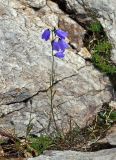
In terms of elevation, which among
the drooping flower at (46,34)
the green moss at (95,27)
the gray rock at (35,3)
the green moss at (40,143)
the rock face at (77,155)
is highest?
the drooping flower at (46,34)

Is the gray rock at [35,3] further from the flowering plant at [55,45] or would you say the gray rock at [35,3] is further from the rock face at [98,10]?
the flowering plant at [55,45]

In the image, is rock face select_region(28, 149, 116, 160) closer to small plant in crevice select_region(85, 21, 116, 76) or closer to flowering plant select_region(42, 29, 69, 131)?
flowering plant select_region(42, 29, 69, 131)

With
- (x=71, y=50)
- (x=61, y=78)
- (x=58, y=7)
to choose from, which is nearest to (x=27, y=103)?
(x=61, y=78)

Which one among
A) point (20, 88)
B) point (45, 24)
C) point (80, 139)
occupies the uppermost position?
point (45, 24)

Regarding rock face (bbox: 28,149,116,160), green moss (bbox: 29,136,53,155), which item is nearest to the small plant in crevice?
green moss (bbox: 29,136,53,155)

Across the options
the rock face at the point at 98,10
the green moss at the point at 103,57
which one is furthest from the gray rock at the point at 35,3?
the green moss at the point at 103,57

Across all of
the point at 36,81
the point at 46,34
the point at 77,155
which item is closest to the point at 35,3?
the point at 36,81

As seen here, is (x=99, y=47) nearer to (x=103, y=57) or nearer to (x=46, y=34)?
(x=103, y=57)

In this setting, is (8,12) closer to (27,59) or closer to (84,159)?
(27,59)
